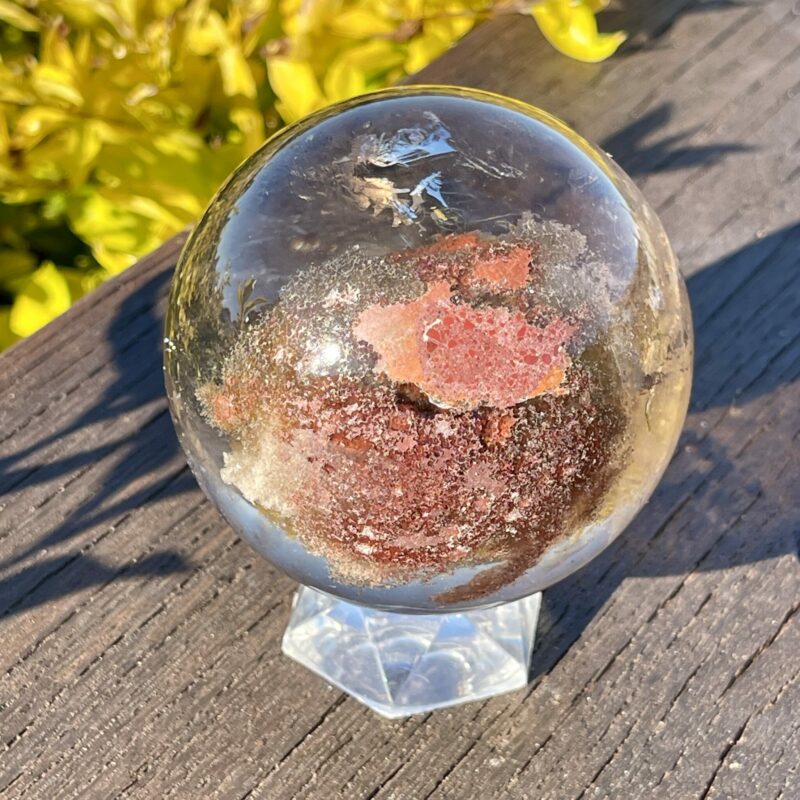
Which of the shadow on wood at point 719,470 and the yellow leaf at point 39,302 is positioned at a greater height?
the yellow leaf at point 39,302

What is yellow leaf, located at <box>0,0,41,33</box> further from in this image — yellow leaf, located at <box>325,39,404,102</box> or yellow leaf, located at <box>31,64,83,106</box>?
yellow leaf, located at <box>325,39,404,102</box>

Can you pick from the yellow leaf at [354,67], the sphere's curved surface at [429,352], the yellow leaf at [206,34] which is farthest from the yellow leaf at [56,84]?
the sphere's curved surface at [429,352]

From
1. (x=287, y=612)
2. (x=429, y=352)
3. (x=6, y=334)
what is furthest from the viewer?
(x=6, y=334)

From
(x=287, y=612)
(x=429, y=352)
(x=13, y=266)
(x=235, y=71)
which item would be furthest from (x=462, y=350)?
(x=13, y=266)

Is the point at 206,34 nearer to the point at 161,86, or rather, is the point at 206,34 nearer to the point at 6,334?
the point at 161,86

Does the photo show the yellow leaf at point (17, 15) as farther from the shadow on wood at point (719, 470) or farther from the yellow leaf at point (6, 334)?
the shadow on wood at point (719, 470)

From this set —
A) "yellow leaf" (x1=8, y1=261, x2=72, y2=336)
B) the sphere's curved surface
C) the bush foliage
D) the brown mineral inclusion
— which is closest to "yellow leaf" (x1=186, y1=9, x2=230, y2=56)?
the bush foliage
